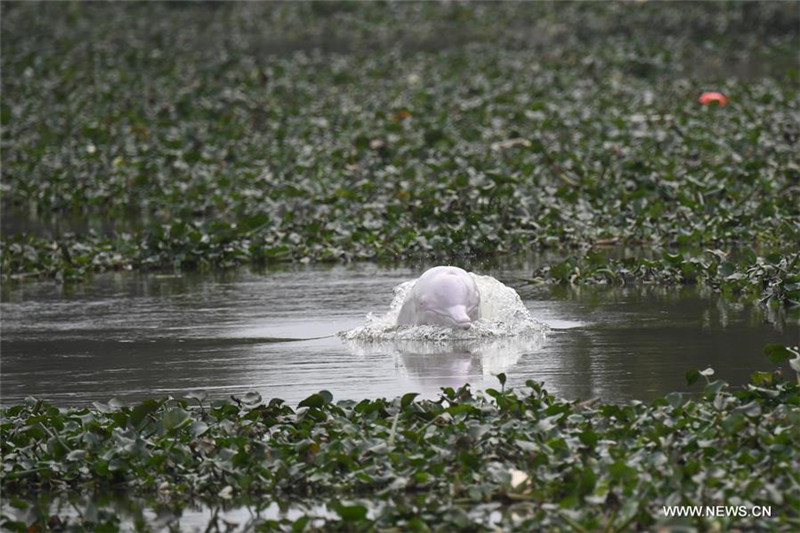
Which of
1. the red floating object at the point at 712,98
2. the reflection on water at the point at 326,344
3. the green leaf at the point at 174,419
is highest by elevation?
the red floating object at the point at 712,98

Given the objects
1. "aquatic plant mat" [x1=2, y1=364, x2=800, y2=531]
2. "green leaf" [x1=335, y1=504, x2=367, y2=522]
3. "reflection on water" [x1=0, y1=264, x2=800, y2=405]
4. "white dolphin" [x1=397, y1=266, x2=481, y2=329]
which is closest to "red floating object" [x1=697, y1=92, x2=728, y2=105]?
"reflection on water" [x1=0, y1=264, x2=800, y2=405]

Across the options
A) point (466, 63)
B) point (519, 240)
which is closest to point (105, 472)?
point (519, 240)

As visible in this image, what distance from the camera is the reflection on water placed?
8352 mm

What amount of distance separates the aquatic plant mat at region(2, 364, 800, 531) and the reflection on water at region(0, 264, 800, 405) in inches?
27.6

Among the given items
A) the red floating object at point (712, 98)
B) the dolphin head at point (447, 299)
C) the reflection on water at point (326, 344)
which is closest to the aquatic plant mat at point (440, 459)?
the reflection on water at point (326, 344)

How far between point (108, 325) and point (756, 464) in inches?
223

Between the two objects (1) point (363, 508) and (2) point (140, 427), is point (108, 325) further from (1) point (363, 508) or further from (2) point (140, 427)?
(1) point (363, 508)

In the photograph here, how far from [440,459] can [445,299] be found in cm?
305

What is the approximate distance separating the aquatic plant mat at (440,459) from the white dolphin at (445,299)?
74.9 inches

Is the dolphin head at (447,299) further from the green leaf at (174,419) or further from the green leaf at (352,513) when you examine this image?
the green leaf at (352,513)

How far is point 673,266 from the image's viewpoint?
11117 millimetres

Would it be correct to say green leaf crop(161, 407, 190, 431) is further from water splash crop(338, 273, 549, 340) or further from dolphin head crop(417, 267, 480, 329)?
dolphin head crop(417, 267, 480, 329)

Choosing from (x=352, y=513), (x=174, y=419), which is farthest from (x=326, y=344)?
(x=352, y=513)

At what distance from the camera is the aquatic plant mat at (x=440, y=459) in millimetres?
5930
